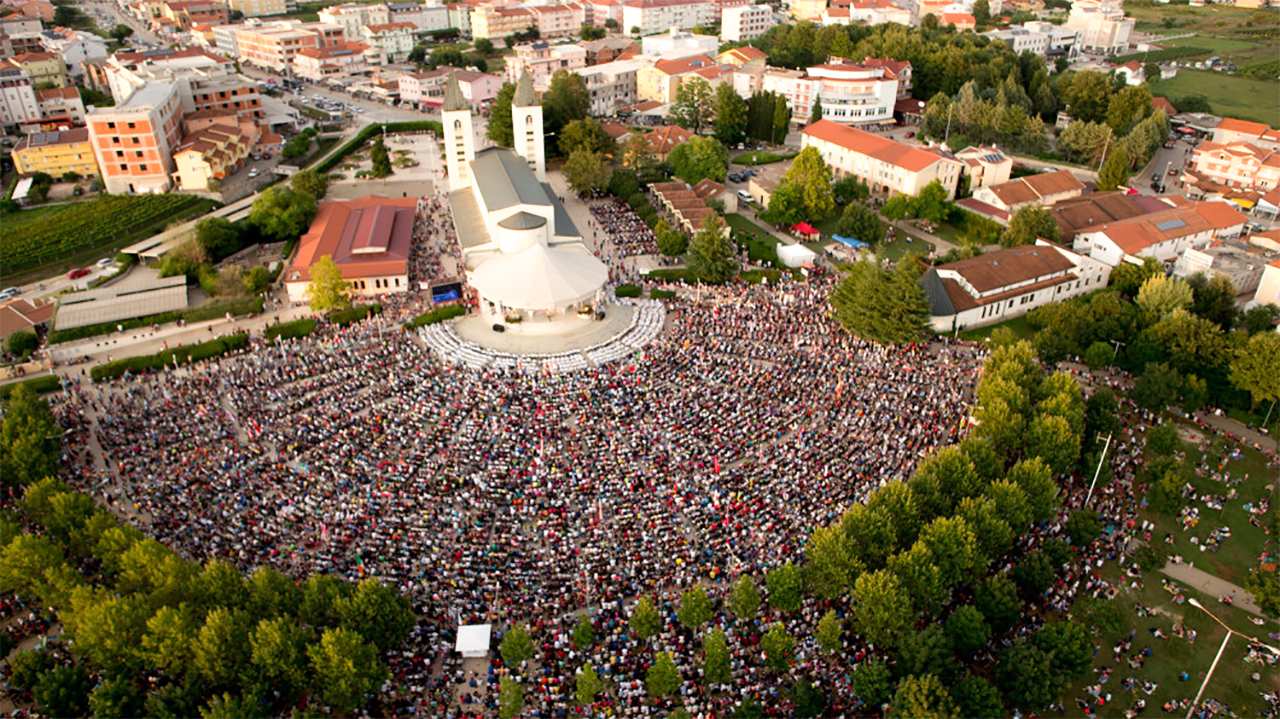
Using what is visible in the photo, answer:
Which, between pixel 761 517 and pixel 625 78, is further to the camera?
pixel 625 78

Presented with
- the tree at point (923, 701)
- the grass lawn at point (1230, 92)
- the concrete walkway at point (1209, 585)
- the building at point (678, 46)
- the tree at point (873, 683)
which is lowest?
the concrete walkway at point (1209, 585)

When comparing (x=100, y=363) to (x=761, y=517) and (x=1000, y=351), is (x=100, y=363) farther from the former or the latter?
(x=1000, y=351)

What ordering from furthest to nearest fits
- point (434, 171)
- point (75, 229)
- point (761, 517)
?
point (434, 171) → point (75, 229) → point (761, 517)

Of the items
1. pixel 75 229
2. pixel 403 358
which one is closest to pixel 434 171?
pixel 75 229

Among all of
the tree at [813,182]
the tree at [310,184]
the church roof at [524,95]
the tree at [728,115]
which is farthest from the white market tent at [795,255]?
the tree at [310,184]

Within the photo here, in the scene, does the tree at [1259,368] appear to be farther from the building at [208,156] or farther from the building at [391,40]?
the building at [391,40]

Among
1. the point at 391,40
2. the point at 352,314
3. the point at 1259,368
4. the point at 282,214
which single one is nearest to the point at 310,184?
the point at 282,214

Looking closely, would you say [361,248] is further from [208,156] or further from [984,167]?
[984,167]
